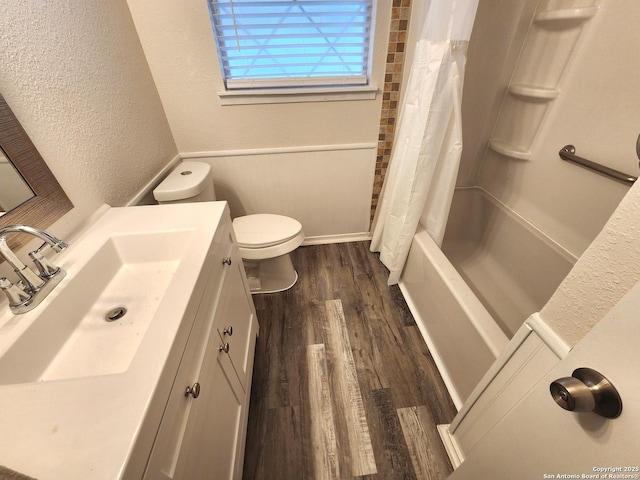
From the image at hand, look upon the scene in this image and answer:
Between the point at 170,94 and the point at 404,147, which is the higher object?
the point at 170,94

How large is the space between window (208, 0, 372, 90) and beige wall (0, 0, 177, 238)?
445mm

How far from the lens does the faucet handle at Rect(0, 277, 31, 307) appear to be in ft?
1.93

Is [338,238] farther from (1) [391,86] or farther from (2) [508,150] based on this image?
(2) [508,150]

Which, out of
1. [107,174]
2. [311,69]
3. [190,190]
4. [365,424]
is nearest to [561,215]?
[365,424]

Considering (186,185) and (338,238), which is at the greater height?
(186,185)

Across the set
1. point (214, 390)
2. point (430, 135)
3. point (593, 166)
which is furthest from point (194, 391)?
point (593, 166)

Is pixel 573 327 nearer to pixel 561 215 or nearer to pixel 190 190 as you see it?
pixel 561 215

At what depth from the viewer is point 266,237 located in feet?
4.86

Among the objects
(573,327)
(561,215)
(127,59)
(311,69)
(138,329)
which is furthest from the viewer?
(311,69)

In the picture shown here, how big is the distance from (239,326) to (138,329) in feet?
1.42

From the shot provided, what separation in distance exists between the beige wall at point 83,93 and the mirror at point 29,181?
0.11ft

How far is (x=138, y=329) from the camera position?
0.68 meters

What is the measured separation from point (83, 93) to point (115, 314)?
2.62 feet

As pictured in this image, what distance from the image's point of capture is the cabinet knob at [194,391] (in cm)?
58
